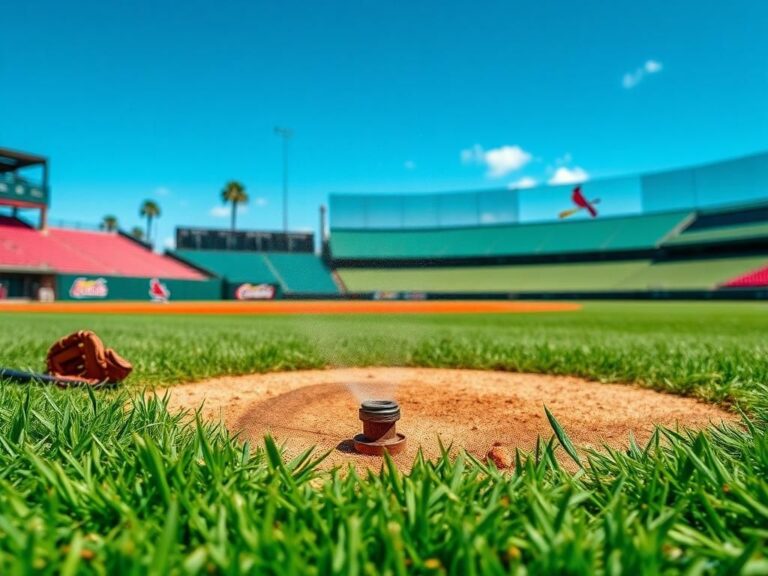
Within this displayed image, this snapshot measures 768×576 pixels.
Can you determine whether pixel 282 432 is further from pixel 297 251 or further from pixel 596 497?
pixel 297 251

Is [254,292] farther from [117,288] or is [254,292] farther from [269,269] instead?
[117,288]

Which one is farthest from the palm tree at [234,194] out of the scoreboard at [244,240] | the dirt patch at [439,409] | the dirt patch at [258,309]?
the dirt patch at [439,409]

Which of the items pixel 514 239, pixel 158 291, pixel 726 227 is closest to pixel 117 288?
pixel 158 291

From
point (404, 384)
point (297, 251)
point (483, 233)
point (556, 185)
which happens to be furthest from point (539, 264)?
point (404, 384)

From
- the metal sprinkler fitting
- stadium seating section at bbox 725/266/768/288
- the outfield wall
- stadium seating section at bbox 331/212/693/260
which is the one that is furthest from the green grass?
stadium seating section at bbox 331/212/693/260

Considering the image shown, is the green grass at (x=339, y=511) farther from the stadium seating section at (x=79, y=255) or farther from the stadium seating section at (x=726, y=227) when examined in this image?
the stadium seating section at (x=726, y=227)

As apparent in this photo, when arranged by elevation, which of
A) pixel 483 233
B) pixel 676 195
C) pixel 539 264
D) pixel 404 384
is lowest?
pixel 404 384
